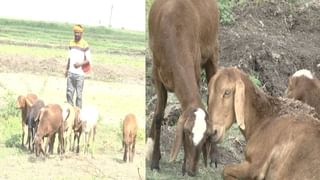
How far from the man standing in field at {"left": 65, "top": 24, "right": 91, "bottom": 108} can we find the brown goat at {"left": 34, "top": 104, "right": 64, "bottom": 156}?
132 millimetres

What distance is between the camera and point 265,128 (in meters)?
5.21

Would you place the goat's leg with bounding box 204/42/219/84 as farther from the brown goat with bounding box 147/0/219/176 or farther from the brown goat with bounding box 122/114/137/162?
the brown goat with bounding box 122/114/137/162

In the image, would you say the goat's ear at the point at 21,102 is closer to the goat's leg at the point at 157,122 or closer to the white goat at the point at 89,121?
the white goat at the point at 89,121

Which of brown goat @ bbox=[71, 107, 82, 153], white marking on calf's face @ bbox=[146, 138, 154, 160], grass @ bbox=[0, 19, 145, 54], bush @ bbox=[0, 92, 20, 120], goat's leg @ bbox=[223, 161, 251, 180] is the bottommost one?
white marking on calf's face @ bbox=[146, 138, 154, 160]

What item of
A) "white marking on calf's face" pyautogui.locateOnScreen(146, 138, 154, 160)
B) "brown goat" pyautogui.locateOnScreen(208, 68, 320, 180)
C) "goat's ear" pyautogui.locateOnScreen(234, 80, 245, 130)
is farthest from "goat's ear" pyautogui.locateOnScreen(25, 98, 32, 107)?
"white marking on calf's face" pyautogui.locateOnScreen(146, 138, 154, 160)

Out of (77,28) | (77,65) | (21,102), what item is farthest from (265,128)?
(21,102)

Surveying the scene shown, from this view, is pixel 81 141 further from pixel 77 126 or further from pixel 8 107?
pixel 8 107

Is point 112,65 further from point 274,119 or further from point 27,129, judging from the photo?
point 274,119

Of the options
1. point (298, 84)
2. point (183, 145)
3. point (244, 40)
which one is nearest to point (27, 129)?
point (183, 145)

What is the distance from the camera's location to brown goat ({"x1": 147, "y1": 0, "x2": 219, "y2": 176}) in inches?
232

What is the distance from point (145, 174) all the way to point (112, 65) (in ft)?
2.93

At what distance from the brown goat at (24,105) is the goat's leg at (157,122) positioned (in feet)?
4.86

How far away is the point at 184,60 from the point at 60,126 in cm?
116

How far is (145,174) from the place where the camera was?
615 cm
